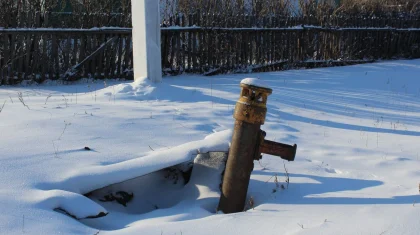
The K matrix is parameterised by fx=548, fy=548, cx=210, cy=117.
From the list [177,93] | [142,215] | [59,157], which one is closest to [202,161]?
[142,215]

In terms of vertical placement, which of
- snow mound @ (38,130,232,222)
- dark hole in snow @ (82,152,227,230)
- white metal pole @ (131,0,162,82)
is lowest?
dark hole in snow @ (82,152,227,230)

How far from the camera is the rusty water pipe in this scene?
11.2 feet

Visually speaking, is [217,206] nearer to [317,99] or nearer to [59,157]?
[59,157]

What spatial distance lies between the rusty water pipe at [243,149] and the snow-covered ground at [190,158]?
5.7 inches

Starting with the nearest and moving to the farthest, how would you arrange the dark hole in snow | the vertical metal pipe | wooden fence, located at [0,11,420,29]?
the vertical metal pipe < the dark hole in snow < wooden fence, located at [0,11,420,29]

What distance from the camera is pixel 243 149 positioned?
3535 mm

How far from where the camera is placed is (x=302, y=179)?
4.05 metres

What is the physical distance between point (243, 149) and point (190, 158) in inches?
20.0

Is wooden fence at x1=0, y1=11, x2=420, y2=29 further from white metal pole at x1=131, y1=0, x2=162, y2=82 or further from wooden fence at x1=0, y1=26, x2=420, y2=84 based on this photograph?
white metal pole at x1=131, y1=0, x2=162, y2=82

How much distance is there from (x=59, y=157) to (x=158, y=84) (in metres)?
3.60

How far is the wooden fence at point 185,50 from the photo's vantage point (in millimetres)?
9992

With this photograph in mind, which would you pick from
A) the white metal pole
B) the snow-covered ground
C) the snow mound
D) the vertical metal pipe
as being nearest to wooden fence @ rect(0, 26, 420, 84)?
the white metal pole

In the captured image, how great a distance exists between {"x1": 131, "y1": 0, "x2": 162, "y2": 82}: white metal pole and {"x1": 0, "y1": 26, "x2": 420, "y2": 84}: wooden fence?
2989 mm

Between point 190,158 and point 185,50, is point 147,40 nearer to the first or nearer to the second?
point 185,50
